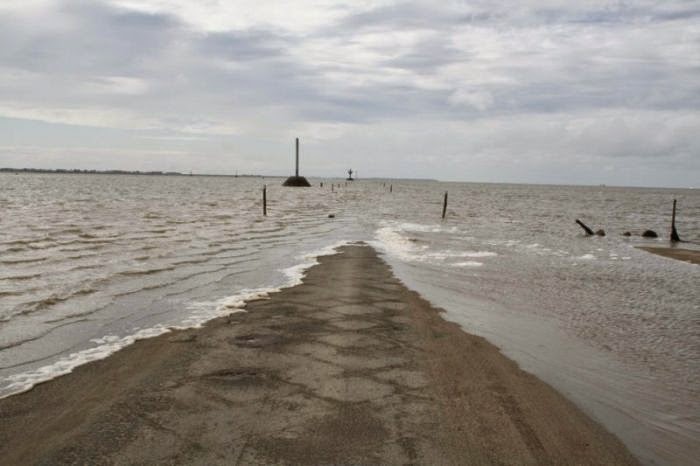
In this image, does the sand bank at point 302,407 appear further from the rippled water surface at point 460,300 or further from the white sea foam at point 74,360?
the rippled water surface at point 460,300

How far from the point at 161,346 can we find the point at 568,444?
492cm

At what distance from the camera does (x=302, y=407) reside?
15.3 feet

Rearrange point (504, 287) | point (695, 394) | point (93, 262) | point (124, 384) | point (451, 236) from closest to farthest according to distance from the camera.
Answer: point (124, 384) < point (695, 394) < point (504, 287) < point (93, 262) < point (451, 236)

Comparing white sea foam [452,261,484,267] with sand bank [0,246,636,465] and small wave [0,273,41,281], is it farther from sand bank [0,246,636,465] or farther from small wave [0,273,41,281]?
small wave [0,273,41,281]

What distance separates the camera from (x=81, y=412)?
4.55 m

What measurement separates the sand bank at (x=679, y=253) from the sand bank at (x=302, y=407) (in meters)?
16.3

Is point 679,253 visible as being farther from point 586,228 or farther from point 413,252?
point 413,252

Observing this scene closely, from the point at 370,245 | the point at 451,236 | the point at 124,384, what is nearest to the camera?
the point at 124,384

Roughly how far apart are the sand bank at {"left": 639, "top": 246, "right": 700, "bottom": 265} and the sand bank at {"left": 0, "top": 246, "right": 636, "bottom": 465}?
16350mm

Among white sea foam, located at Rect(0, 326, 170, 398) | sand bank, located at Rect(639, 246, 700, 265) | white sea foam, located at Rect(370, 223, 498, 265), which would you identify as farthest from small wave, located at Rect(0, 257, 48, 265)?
sand bank, located at Rect(639, 246, 700, 265)

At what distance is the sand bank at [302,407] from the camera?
3.92 meters

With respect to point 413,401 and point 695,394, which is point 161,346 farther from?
point 695,394

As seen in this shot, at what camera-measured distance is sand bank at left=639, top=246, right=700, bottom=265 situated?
19253mm

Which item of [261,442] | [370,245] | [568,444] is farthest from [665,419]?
[370,245]
